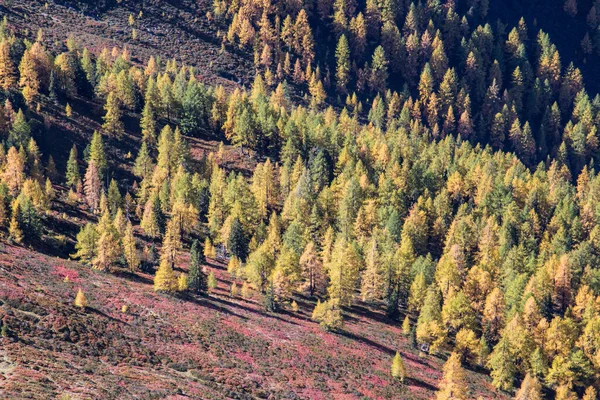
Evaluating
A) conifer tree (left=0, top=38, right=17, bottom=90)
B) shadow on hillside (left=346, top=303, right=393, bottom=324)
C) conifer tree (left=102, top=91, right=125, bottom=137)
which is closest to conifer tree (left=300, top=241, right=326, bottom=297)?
shadow on hillside (left=346, top=303, right=393, bottom=324)

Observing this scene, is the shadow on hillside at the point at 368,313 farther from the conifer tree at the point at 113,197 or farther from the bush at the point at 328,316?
the conifer tree at the point at 113,197

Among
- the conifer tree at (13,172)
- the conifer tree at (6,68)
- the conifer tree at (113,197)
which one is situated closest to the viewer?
the conifer tree at (13,172)

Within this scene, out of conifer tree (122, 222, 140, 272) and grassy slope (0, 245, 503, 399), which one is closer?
grassy slope (0, 245, 503, 399)

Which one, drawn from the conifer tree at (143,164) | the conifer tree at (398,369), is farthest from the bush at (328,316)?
the conifer tree at (143,164)

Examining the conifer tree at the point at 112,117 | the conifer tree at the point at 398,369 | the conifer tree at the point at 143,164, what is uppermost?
the conifer tree at the point at 112,117

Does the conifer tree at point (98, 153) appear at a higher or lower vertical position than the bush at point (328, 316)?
higher

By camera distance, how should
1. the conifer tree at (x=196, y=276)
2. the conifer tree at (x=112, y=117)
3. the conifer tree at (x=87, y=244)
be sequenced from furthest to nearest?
the conifer tree at (x=112, y=117)
the conifer tree at (x=87, y=244)
the conifer tree at (x=196, y=276)

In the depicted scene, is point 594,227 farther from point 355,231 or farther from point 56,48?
point 56,48

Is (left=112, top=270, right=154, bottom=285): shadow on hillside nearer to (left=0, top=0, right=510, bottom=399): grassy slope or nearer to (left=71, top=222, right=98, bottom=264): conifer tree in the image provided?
(left=0, top=0, right=510, bottom=399): grassy slope

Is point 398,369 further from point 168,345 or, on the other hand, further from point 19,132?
point 19,132
